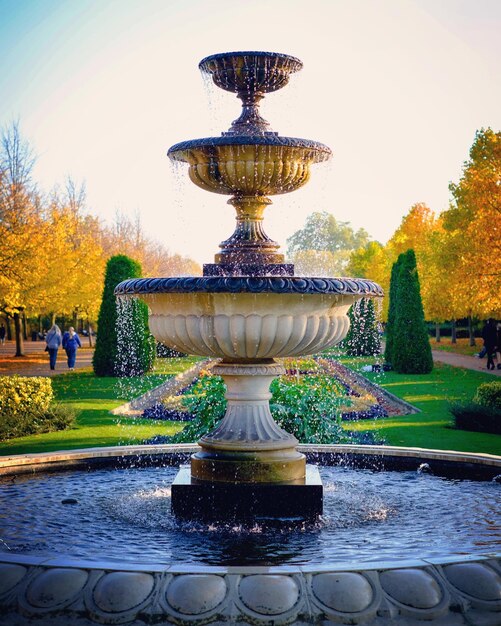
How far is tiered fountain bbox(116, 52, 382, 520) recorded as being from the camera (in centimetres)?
615

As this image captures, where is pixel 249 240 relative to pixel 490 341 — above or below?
above

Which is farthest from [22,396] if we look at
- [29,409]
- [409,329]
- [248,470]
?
[409,329]

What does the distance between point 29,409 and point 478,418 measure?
279 inches

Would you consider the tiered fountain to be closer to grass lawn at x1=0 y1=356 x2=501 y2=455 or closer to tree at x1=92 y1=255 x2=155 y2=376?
grass lawn at x1=0 y1=356 x2=501 y2=455

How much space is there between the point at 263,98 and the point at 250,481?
3125mm

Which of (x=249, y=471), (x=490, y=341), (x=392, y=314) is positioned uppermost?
(x=392, y=314)

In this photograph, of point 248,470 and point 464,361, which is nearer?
point 248,470

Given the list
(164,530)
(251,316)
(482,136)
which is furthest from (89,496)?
(482,136)

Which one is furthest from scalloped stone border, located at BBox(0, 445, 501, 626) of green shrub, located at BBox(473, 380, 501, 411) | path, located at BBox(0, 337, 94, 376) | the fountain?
path, located at BBox(0, 337, 94, 376)

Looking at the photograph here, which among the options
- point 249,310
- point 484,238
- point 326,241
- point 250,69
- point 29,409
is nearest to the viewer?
point 249,310

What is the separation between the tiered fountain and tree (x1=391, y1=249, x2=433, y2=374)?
68.8 ft

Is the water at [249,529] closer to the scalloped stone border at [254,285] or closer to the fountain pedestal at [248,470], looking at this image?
the fountain pedestal at [248,470]

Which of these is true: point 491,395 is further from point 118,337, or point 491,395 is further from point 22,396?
point 118,337

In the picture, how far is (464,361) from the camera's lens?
31984mm
